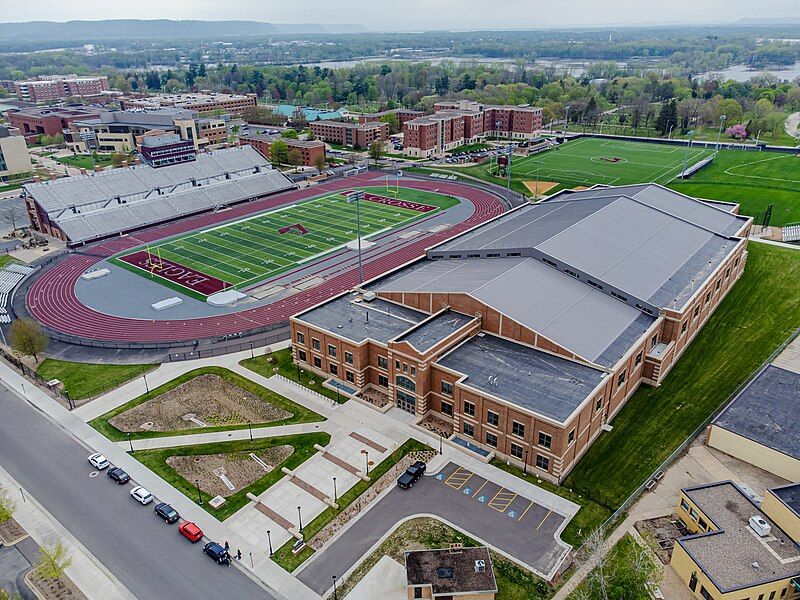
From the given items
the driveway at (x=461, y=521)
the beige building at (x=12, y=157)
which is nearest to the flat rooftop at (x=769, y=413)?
the driveway at (x=461, y=521)

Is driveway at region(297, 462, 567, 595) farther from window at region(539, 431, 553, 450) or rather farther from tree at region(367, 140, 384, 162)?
tree at region(367, 140, 384, 162)

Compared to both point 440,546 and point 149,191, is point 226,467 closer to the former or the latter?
point 440,546

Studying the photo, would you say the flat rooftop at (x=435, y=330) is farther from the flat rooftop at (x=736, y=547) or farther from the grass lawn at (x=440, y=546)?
the flat rooftop at (x=736, y=547)

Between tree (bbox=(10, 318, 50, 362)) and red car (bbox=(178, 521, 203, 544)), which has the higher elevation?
tree (bbox=(10, 318, 50, 362))

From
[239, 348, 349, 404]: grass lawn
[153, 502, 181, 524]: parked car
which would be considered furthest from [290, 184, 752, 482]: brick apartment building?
[153, 502, 181, 524]: parked car

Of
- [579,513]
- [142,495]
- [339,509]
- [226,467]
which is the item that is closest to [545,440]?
[579,513]

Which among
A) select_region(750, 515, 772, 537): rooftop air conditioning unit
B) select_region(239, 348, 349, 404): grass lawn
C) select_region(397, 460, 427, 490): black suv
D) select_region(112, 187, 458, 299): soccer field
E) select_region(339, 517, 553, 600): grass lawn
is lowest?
select_region(339, 517, 553, 600): grass lawn
